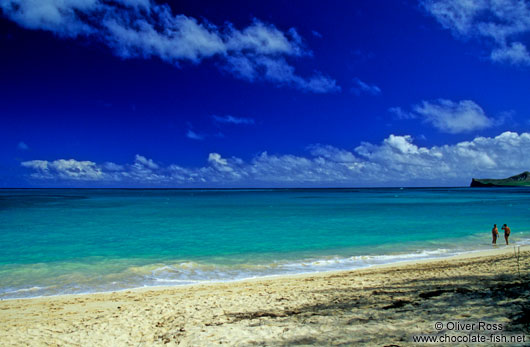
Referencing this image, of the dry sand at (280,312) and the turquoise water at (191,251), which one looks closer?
the dry sand at (280,312)

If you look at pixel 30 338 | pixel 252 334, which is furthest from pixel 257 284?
pixel 30 338

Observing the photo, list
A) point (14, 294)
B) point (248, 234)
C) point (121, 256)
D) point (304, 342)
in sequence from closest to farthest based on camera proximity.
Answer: point (304, 342) → point (14, 294) → point (121, 256) → point (248, 234)

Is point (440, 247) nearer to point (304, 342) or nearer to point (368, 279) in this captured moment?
point (368, 279)

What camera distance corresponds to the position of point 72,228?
30000 millimetres

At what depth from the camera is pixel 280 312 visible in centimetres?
810

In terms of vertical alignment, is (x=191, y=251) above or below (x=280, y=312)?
below

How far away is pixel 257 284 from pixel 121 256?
9833 mm

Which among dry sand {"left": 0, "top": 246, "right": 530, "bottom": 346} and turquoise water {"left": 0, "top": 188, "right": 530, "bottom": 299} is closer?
dry sand {"left": 0, "top": 246, "right": 530, "bottom": 346}

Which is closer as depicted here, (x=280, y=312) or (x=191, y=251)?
(x=280, y=312)

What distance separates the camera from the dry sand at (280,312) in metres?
6.39

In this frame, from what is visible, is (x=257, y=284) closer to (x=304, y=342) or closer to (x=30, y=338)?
(x=304, y=342)

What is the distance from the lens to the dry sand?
6.39 m

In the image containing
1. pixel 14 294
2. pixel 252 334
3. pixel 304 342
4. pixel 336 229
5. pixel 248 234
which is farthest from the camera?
pixel 336 229

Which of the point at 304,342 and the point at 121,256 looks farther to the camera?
the point at 121,256
